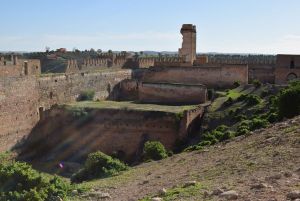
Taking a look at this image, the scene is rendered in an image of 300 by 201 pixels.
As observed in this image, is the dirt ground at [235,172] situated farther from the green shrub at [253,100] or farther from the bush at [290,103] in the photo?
the green shrub at [253,100]

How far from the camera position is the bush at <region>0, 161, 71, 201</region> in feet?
33.1

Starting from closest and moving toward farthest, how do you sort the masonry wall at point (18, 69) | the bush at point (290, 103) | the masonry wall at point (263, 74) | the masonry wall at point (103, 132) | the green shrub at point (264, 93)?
the bush at point (290, 103) → the masonry wall at point (18, 69) → the masonry wall at point (103, 132) → the green shrub at point (264, 93) → the masonry wall at point (263, 74)

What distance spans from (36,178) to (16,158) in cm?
1014

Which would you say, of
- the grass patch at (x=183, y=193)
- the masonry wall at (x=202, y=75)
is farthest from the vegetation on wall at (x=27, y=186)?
the masonry wall at (x=202, y=75)

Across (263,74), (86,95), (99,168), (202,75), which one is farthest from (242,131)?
(263,74)

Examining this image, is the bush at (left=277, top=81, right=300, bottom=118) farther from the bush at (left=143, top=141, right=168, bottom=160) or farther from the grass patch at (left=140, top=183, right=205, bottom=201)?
the grass patch at (left=140, top=183, right=205, bottom=201)

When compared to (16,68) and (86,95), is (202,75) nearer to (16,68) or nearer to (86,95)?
(86,95)

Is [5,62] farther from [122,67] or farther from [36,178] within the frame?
[122,67]

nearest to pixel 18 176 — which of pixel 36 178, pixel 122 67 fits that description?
pixel 36 178

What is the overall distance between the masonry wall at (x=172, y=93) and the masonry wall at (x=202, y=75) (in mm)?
3702

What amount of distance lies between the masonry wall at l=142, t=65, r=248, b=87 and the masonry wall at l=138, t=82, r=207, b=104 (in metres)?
3.70

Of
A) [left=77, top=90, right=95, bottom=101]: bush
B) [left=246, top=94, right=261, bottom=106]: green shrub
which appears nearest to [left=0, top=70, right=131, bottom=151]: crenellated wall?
[left=77, top=90, right=95, bottom=101]: bush

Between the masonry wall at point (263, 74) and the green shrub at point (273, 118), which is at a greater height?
the masonry wall at point (263, 74)

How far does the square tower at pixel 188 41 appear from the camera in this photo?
116ft
